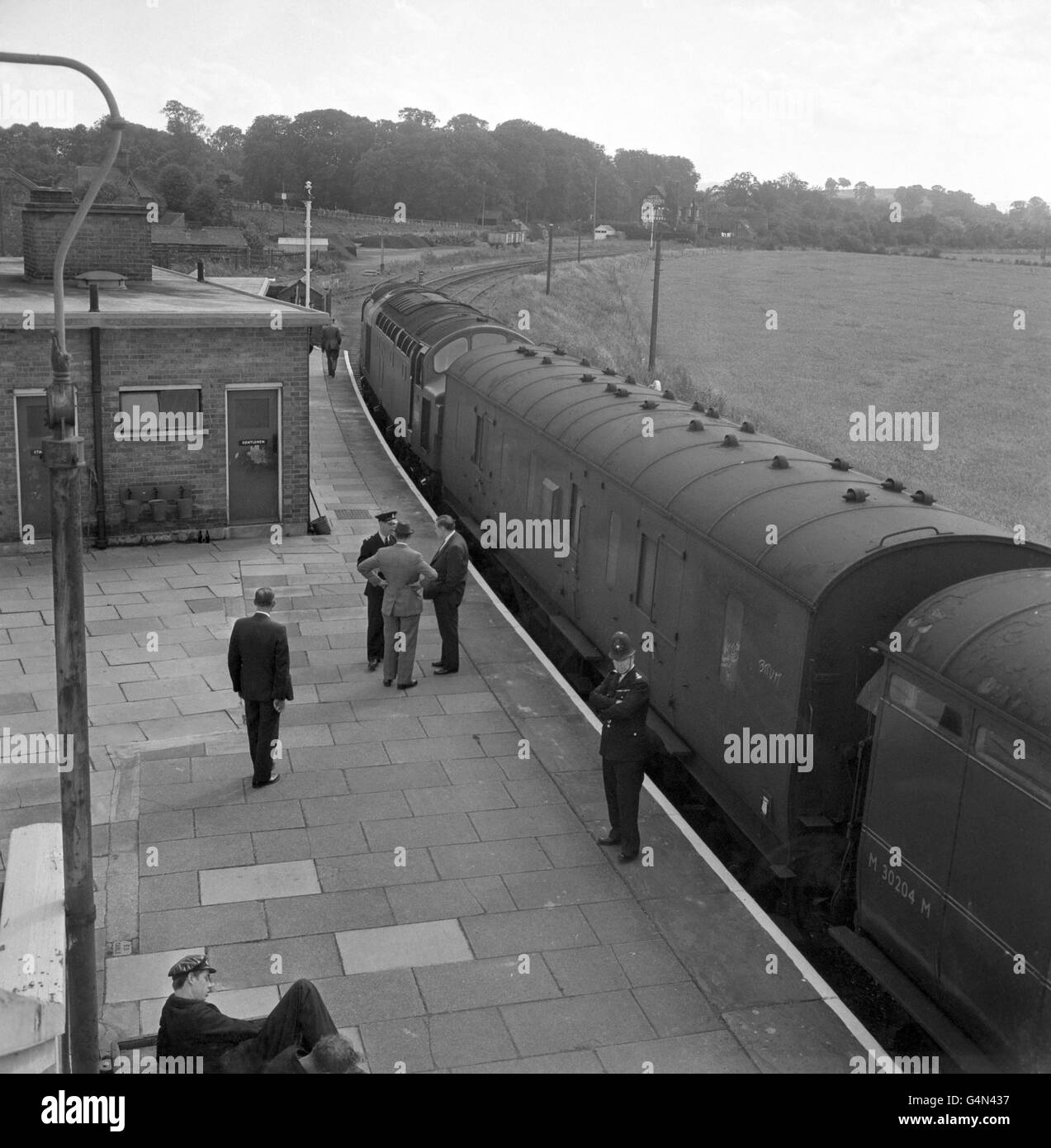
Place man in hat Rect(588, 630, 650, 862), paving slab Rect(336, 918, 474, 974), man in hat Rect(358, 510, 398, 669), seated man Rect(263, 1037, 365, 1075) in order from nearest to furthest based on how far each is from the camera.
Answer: seated man Rect(263, 1037, 365, 1075) → paving slab Rect(336, 918, 474, 974) → man in hat Rect(588, 630, 650, 862) → man in hat Rect(358, 510, 398, 669)

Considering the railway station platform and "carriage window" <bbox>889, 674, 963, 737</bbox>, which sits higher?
"carriage window" <bbox>889, 674, 963, 737</bbox>

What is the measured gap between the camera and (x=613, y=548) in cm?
1136

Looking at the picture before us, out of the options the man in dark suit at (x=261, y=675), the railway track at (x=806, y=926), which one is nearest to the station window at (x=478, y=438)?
the railway track at (x=806, y=926)

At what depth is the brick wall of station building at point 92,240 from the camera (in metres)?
20.0

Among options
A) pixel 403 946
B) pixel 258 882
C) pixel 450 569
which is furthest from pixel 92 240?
pixel 403 946

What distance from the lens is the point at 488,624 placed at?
1401cm

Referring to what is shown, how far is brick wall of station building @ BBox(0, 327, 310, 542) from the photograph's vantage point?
15977 mm

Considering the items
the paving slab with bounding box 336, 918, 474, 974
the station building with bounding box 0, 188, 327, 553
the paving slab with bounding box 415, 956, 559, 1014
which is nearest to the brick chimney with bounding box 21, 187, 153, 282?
the station building with bounding box 0, 188, 327, 553

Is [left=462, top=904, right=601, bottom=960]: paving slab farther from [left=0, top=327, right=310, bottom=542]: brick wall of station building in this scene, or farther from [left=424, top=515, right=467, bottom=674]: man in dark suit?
[left=0, top=327, right=310, bottom=542]: brick wall of station building

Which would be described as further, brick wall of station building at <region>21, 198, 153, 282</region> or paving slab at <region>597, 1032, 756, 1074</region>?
brick wall of station building at <region>21, 198, 153, 282</region>

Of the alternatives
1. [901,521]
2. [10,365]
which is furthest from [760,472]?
[10,365]

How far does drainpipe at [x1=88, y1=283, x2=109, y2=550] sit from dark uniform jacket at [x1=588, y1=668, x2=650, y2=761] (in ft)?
33.5

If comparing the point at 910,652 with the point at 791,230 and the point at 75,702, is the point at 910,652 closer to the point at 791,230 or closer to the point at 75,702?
the point at 75,702
